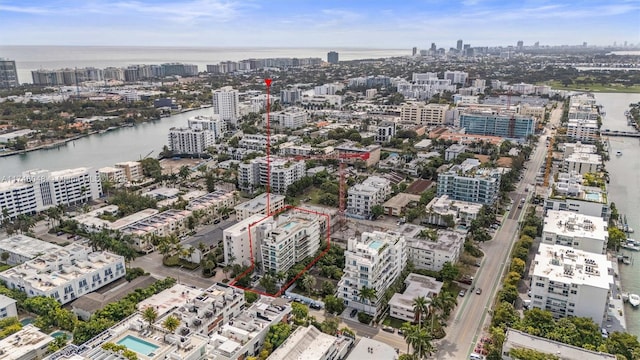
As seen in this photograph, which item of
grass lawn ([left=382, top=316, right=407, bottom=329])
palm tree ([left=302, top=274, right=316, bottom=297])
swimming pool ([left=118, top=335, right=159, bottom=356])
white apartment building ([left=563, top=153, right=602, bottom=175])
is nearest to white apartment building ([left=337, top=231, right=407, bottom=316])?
grass lawn ([left=382, top=316, right=407, bottom=329])

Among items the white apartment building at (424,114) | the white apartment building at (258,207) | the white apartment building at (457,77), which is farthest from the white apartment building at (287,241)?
the white apartment building at (457,77)

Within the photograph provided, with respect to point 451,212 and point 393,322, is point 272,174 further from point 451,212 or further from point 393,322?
point 393,322

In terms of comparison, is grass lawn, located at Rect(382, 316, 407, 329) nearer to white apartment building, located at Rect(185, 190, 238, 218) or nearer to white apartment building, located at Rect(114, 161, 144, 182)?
white apartment building, located at Rect(185, 190, 238, 218)

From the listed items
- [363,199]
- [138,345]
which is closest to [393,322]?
[138,345]

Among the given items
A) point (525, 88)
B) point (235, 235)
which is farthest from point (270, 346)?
point (525, 88)

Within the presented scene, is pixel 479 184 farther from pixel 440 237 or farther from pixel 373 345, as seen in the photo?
pixel 373 345

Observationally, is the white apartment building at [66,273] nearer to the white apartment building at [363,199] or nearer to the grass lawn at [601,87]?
the white apartment building at [363,199]

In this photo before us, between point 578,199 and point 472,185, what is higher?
point 578,199
